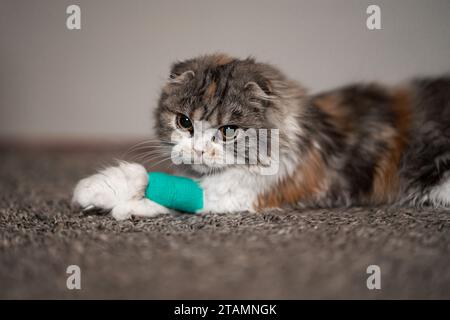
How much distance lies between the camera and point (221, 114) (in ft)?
4.87

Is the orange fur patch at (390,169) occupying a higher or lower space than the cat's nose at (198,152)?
lower

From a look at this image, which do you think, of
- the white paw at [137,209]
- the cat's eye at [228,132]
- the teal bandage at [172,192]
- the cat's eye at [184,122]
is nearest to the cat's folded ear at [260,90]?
the cat's eye at [228,132]

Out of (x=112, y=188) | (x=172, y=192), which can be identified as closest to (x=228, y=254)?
(x=172, y=192)

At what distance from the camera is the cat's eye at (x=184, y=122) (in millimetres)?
1542

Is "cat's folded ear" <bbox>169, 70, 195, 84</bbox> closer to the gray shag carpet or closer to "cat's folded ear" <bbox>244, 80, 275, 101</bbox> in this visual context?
"cat's folded ear" <bbox>244, 80, 275, 101</bbox>

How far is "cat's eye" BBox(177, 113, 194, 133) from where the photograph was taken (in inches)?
60.7

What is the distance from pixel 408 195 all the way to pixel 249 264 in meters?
1.02

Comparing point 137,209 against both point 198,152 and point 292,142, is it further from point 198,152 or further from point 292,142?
point 292,142

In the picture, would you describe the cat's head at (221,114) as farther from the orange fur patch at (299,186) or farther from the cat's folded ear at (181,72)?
the orange fur patch at (299,186)

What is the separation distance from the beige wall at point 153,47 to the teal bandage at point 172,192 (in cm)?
54

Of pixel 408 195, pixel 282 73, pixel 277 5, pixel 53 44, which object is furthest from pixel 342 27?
pixel 53 44

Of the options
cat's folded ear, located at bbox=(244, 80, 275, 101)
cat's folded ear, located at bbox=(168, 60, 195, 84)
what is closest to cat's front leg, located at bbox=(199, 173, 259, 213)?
cat's folded ear, located at bbox=(244, 80, 275, 101)
